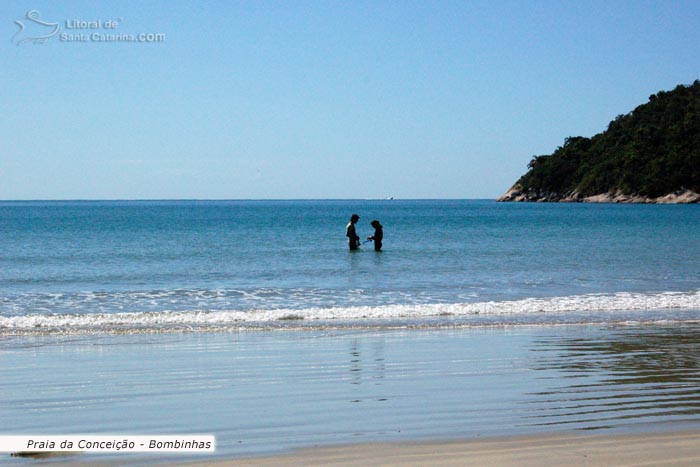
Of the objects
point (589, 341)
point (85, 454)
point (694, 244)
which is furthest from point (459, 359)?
point (694, 244)

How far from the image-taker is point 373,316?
16875 millimetres

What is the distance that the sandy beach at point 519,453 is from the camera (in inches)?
236

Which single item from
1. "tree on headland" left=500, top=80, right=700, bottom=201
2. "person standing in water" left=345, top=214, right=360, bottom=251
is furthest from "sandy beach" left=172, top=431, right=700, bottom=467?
"tree on headland" left=500, top=80, right=700, bottom=201

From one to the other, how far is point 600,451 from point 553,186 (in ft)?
583

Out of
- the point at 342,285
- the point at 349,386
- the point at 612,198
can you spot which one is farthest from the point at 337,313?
the point at 612,198

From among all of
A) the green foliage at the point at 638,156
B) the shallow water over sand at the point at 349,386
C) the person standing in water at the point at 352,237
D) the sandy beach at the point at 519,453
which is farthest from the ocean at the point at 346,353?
the green foliage at the point at 638,156

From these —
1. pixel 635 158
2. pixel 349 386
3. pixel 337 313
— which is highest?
pixel 635 158

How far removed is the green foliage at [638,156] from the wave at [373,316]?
408ft

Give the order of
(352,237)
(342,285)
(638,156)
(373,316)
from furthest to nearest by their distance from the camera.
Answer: (638,156) < (352,237) < (342,285) < (373,316)

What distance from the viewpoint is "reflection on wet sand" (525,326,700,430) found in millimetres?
7430

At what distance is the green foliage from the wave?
408 ft

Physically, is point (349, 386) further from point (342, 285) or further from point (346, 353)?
point (342, 285)

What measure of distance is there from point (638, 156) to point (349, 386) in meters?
144

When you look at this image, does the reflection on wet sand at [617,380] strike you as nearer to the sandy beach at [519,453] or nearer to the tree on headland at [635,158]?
the sandy beach at [519,453]
